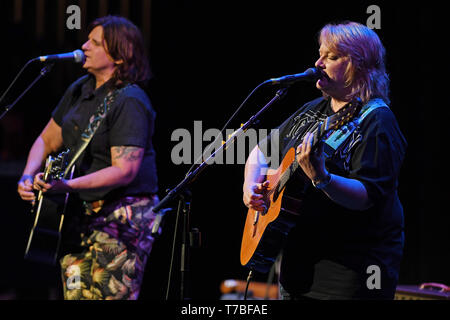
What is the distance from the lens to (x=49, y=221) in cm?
298

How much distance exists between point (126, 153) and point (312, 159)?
4.13ft

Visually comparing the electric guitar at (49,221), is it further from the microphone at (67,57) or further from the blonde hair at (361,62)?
the blonde hair at (361,62)

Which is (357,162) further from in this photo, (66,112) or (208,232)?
(208,232)

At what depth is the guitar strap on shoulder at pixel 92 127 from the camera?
9.96 feet

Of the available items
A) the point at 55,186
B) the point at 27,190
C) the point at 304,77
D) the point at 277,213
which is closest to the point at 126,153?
the point at 55,186

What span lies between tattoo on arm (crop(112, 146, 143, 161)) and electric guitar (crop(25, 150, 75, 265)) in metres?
0.29

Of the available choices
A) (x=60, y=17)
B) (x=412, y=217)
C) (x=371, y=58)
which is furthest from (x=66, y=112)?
(x=412, y=217)

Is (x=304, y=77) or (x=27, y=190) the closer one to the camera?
(x=304, y=77)

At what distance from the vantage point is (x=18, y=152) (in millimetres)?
5062

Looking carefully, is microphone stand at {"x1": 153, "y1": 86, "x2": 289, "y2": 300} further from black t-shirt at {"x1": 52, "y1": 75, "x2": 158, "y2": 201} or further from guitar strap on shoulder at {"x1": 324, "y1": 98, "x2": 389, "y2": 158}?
black t-shirt at {"x1": 52, "y1": 75, "x2": 158, "y2": 201}

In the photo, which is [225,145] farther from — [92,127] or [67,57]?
[67,57]

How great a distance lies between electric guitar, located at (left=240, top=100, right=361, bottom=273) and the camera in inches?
86.7
